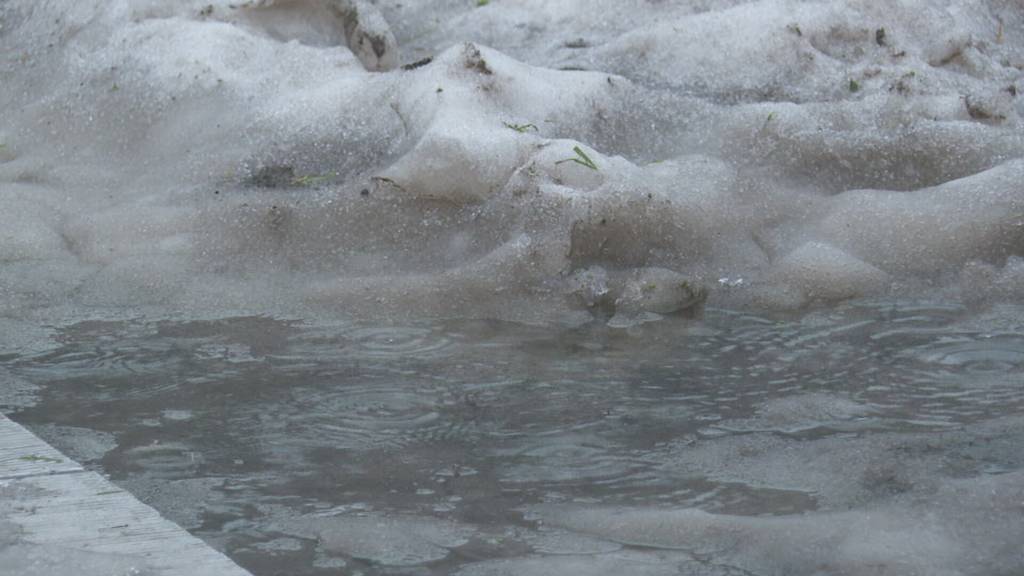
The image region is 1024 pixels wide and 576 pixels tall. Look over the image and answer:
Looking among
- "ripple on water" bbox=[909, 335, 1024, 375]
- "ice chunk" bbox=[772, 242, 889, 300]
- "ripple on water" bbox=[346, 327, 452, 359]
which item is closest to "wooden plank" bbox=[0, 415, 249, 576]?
"ripple on water" bbox=[346, 327, 452, 359]

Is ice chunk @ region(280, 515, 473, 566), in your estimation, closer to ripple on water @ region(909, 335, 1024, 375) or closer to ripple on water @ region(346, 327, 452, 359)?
ripple on water @ region(346, 327, 452, 359)

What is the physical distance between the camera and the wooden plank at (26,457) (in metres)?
2.28

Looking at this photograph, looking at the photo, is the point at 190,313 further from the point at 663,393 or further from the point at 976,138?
the point at 976,138

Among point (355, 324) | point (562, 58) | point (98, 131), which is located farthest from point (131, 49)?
point (355, 324)

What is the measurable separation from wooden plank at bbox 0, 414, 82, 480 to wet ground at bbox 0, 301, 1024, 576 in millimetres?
184

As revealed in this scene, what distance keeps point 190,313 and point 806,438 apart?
158cm

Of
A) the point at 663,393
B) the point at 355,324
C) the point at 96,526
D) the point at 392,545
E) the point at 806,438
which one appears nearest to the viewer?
the point at 96,526

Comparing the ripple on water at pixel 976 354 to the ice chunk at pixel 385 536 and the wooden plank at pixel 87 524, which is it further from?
the wooden plank at pixel 87 524

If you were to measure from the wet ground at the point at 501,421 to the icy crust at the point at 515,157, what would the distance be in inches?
8.6

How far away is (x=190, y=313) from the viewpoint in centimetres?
340

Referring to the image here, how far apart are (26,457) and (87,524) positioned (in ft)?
1.05

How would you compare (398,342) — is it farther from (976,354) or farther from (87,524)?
(976,354)

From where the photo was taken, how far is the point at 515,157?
3.74 m

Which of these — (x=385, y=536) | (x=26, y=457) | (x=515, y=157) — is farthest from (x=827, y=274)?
(x=26, y=457)
